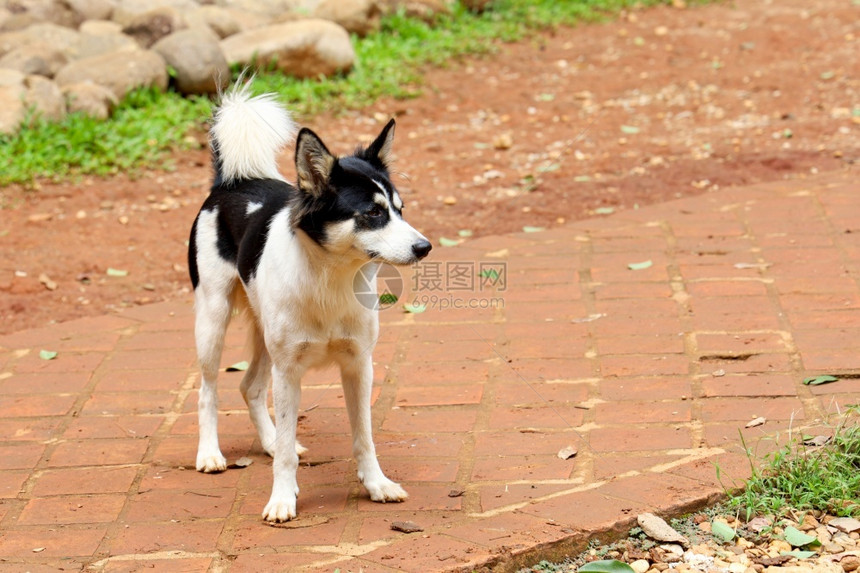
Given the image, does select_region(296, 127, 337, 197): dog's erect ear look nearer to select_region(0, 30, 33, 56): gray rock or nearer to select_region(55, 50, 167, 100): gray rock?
select_region(55, 50, 167, 100): gray rock

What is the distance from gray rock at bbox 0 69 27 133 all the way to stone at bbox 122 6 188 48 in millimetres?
1524

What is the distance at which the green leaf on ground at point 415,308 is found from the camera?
570cm

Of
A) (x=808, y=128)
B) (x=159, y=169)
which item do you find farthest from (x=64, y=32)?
(x=808, y=128)

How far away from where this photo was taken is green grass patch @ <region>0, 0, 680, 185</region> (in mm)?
8117

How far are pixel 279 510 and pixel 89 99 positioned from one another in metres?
5.88

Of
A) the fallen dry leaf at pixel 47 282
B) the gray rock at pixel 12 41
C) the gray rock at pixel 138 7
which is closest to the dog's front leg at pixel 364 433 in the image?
the fallen dry leaf at pixel 47 282

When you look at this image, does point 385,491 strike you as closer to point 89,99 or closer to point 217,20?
point 89,99

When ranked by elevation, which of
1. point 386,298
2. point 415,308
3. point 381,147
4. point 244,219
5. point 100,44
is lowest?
point 415,308

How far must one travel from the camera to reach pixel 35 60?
8.96 m

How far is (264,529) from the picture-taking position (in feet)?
12.2

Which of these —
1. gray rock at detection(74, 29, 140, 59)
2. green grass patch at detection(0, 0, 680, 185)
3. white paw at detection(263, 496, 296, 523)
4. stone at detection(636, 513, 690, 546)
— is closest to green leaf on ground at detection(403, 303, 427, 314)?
white paw at detection(263, 496, 296, 523)

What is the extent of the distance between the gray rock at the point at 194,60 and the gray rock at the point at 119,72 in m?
0.15

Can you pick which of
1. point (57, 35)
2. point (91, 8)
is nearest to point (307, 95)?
point (57, 35)

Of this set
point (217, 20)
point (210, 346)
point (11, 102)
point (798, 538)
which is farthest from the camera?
point (217, 20)
